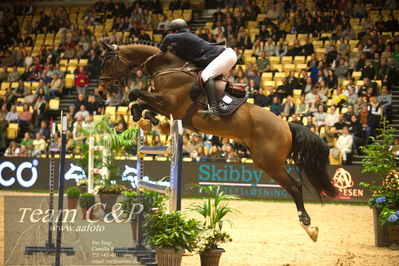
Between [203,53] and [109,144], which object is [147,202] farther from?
[109,144]

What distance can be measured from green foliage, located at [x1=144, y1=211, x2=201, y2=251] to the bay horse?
78.0 inches

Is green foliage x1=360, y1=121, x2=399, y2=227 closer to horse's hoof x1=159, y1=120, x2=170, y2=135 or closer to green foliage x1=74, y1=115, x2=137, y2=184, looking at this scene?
horse's hoof x1=159, y1=120, x2=170, y2=135

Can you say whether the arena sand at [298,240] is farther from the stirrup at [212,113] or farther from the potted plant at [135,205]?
the stirrup at [212,113]

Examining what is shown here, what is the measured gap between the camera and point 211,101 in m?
7.44

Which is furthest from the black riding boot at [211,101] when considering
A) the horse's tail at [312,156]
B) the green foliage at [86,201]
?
the green foliage at [86,201]

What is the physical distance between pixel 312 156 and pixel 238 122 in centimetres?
119

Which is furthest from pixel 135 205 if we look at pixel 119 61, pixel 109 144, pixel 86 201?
pixel 109 144

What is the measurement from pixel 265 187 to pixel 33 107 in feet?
28.2

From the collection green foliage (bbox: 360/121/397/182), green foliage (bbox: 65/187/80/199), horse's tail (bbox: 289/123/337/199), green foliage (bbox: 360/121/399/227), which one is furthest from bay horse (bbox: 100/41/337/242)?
green foliage (bbox: 65/187/80/199)

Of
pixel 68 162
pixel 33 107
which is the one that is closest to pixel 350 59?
pixel 68 162

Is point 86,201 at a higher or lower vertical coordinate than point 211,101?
lower

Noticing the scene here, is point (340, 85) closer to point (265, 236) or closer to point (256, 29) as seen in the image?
point (256, 29)

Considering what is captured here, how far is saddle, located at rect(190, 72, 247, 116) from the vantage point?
7551 mm

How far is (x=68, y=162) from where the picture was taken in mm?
15789
